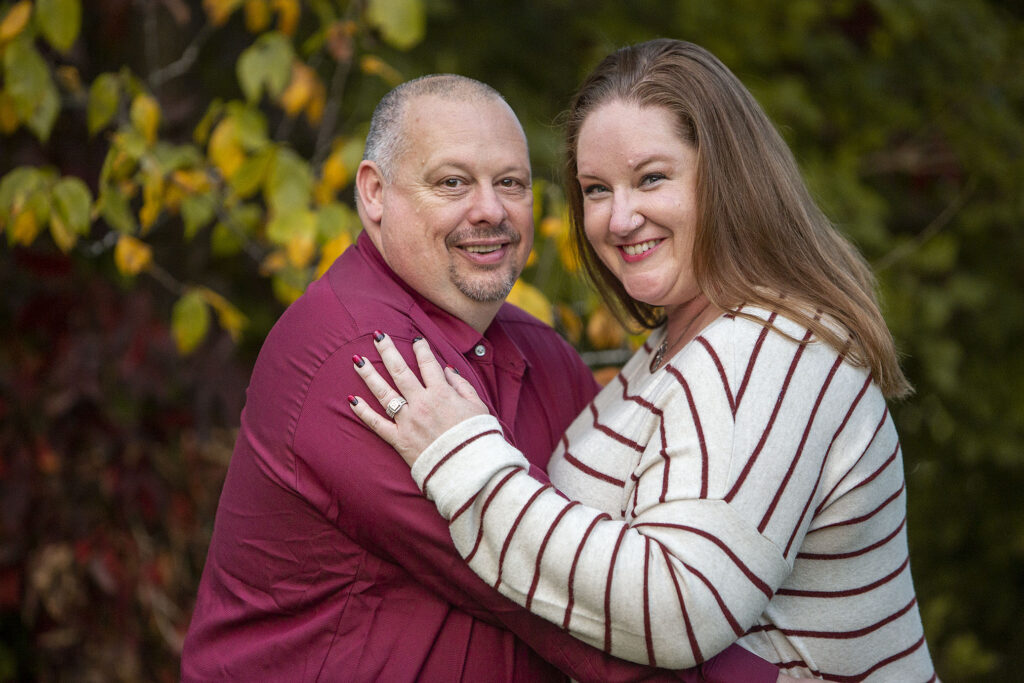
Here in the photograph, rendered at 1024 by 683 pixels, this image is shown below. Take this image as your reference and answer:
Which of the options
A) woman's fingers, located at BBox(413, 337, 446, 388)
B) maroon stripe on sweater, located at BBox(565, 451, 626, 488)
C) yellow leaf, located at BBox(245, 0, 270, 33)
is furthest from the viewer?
yellow leaf, located at BBox(245, 0, 270, 33)

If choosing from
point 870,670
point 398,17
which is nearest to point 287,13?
point 398,17

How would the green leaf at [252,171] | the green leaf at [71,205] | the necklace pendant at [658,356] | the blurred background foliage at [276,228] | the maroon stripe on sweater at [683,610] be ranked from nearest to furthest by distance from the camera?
the maroon stripe on sweater at [683,610]
the necklace pendant at [658,356]
the green leaf at [71,205]
the green leaf at [252,171]
the blurred background foliage at [276,228]

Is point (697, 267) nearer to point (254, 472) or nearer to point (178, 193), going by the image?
point (254, 472)

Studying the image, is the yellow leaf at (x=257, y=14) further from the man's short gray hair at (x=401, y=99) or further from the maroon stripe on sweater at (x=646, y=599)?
the maroon stripe on sweater at (x=646, y=599)

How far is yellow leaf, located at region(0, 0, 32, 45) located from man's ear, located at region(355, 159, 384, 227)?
3.83ft

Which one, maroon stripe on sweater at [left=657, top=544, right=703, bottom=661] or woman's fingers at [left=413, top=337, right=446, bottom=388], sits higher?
woman's fingers at [left=413, top=337, right=446, bottom=388]

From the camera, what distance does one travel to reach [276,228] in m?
2.75

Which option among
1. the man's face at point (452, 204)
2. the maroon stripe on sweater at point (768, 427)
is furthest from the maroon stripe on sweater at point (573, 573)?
the man's face at point (452, 204)

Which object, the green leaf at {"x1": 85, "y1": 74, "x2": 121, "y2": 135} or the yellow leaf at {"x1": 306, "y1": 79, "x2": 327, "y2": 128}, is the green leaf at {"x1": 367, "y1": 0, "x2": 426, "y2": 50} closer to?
the yellow leaf at {"x1": 306, "y1": 79, "x2": 327, "y2": 128}

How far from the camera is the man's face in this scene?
2.18 meters

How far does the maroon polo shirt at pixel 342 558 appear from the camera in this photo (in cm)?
181

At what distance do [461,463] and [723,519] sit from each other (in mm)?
476

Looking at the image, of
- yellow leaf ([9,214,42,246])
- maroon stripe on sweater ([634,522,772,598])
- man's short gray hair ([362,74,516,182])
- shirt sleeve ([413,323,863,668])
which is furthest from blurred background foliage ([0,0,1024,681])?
maroon stripe on sweater ([634,522,772,598])

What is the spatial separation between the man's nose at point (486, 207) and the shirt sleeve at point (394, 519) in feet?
1.63
